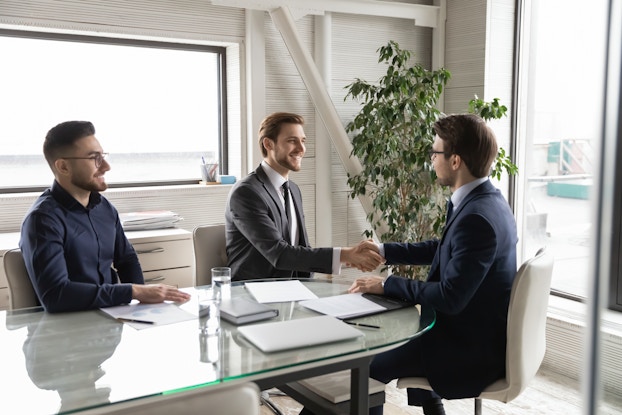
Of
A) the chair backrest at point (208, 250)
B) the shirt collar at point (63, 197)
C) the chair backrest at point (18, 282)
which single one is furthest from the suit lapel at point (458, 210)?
the chair backrest at point (18, 282)

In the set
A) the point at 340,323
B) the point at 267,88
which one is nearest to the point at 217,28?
the point at 267,88

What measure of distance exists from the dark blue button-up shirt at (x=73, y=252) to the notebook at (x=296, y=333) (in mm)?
559

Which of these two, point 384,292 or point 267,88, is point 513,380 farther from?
point 267,88

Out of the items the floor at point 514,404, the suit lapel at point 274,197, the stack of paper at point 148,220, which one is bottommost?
the floor at point 514,404

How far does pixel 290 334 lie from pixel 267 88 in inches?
107

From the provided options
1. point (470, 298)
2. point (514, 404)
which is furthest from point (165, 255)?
point (514, 404)

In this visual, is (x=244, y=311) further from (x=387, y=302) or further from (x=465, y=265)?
(x=465, y=265)

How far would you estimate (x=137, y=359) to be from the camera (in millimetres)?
1681

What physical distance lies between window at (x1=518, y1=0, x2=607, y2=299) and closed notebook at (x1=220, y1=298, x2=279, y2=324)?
263 centimetres

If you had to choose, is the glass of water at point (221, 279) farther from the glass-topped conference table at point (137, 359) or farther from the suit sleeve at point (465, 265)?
the suit sleeve at point (465, 265)

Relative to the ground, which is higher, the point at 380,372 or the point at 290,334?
the point at 290,334

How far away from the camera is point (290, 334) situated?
187 centimetres

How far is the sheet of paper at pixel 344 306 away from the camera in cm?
213

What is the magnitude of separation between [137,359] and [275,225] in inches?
51.6
